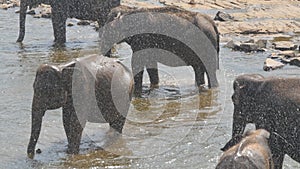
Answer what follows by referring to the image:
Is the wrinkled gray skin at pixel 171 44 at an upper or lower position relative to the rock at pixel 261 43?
upper

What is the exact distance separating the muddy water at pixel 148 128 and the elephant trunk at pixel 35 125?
0.10m

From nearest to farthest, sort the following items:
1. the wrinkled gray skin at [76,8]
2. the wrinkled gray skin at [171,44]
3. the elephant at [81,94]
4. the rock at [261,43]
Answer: the elephant at [81,94] → the wrinkled gray skin at [171,44] → the rock at [261,43] → the wrinkled gray skin at [76,8]

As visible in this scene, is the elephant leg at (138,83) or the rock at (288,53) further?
the rock at (288,53)

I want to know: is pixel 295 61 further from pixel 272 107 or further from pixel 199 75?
pixel 272 107

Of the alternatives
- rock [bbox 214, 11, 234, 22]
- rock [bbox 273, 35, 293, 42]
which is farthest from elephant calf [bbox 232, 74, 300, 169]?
rock [bbox 214, 11, 234, 22]

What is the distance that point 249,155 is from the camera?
16.4 ft

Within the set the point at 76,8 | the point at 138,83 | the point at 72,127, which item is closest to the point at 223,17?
the point at 76,8

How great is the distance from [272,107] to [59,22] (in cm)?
998

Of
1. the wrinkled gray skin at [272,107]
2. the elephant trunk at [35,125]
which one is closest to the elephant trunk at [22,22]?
the elephant trunk at [35,125]

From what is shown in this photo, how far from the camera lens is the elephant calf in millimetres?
6473

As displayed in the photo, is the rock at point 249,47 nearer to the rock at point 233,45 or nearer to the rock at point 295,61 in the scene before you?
the rock at point 233,45

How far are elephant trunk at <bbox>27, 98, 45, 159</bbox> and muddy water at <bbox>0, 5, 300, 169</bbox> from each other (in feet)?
0.33

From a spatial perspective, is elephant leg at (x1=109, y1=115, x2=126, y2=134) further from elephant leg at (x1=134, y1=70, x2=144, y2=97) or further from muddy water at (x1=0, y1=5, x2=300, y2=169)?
elephant leg at (x1=134, y1=70, x2=144, y2=97)

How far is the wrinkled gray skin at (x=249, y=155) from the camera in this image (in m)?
4.89
